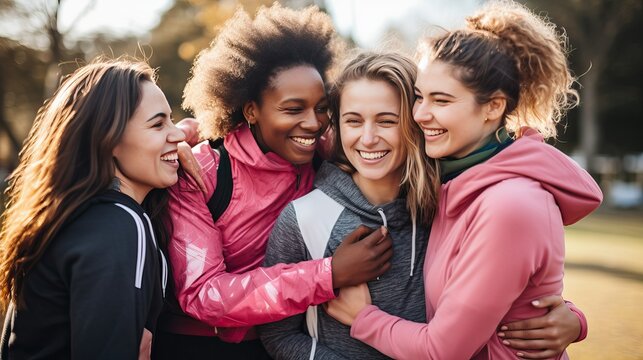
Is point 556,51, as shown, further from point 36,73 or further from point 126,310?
point 36,73

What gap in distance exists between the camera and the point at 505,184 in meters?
2.39

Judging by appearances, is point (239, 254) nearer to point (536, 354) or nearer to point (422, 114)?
point (422, 114)

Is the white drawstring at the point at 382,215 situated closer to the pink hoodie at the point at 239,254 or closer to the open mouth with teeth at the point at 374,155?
the open mouth with teeth at the point at 374,155

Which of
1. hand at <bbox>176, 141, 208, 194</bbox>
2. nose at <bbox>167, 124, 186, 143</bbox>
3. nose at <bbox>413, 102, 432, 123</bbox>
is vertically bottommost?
hand at <bbox>176, 141, 208, 194</bbox>

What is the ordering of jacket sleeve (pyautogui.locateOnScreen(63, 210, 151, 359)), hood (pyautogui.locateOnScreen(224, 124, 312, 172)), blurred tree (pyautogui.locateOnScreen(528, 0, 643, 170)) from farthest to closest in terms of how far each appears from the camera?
blurred tree (pyautogui.locateOnScreen(528, 0, 643, 170)) < hood (pyautogui.locateOnScreen(224, 124, 312, 172)) < jacket sleeve (pyautogui.locateOnScreen(63, 210, 151, 359))

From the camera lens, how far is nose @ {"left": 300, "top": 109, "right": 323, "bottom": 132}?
3.32m

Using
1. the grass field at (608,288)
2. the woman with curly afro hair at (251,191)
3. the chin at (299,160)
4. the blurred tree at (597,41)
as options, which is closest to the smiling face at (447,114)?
the woman with curly afro hair at (251,191)

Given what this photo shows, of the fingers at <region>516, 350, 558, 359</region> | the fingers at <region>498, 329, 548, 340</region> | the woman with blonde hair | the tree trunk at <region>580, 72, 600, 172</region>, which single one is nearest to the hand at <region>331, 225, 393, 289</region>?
the woman with blonde hair

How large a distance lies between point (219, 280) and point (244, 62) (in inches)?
55.1

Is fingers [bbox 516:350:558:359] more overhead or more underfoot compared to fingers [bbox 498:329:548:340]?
more underfoot

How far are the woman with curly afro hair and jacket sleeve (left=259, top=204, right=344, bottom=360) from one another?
0.13 m

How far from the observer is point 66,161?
2549 millimetres

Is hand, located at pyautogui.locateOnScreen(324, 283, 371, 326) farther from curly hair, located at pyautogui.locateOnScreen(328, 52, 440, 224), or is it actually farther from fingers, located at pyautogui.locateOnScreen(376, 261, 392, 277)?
curly hair, located at pyautogui.locateOnScreen(328, 52, 440, 224)

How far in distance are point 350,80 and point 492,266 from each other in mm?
1302
